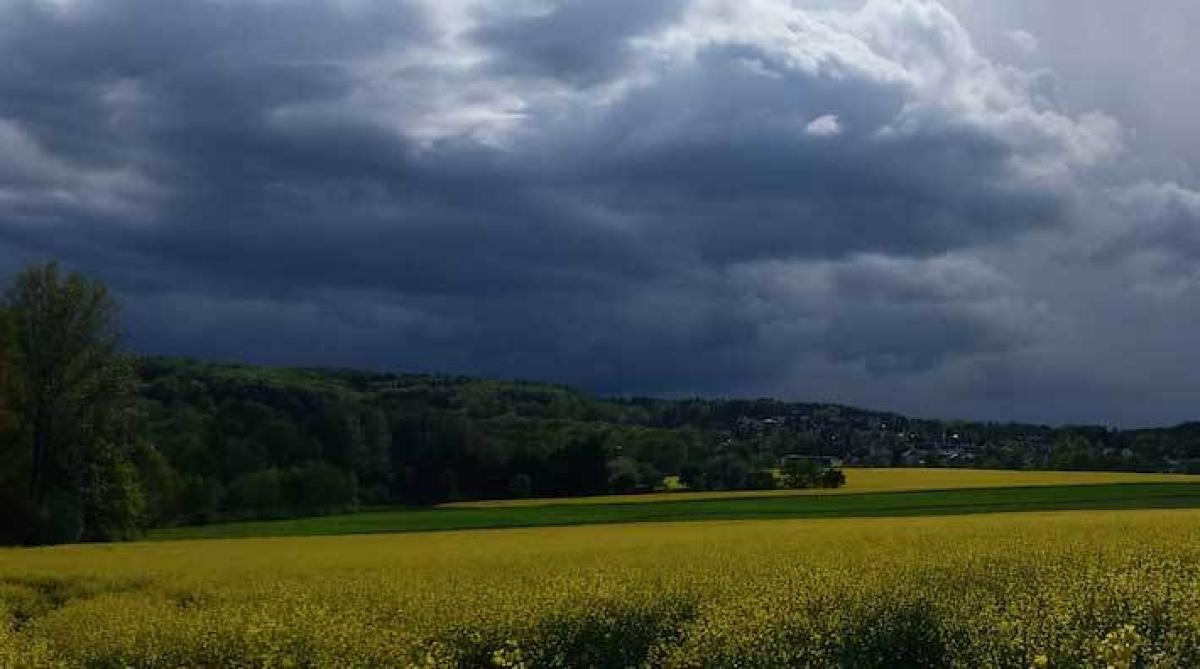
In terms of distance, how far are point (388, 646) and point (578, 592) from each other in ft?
16.5

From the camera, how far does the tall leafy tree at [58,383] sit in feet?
182

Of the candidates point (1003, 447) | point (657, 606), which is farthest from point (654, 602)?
point (1003, 447)

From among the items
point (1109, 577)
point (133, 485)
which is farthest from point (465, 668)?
point (133, 485)

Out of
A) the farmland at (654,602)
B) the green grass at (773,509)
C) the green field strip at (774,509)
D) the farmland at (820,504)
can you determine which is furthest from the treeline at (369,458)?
the farmland at (654,602)

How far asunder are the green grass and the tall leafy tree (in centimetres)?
796

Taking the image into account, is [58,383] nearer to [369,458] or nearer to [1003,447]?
[369,458]

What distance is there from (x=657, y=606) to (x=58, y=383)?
4244 cm

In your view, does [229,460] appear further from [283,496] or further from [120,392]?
[120,392]

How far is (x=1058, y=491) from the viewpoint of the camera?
6825 cm

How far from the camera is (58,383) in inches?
2195

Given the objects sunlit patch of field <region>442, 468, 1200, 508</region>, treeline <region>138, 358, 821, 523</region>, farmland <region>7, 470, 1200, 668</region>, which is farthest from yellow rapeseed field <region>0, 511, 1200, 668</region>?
treeline <region>138, 358, 821, 523</region>

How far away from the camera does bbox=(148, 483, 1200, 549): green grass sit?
5734 cm

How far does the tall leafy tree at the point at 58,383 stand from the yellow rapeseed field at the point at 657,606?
87.0ft

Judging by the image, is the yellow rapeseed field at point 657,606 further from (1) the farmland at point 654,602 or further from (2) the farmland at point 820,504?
(2) the farmland at point 820,504
